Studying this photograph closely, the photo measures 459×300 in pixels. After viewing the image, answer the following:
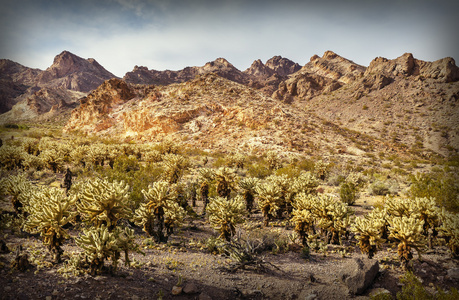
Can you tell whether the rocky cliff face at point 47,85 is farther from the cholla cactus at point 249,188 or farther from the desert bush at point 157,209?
the desert bush at point 157,209

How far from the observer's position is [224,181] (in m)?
13.2

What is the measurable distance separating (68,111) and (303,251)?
9115 centimetres

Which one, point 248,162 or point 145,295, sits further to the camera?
point 248,162

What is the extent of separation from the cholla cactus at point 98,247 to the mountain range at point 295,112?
87.0 ft

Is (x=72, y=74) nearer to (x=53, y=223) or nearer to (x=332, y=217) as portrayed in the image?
(x=53, y=223)

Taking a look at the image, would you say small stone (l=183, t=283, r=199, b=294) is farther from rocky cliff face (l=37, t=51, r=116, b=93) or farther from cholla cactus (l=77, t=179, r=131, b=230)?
rocky cliff face (l=37, t=51, r=116, b=93)

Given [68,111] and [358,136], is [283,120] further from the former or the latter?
[68,111]

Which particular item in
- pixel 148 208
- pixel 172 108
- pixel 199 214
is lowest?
pixel 199 214

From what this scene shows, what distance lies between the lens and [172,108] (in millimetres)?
40656

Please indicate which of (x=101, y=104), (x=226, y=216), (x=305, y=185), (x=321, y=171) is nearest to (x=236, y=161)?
(x=321, y=171)

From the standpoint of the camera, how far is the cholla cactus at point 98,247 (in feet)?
17.1

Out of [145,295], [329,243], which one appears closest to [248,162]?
[329,243]

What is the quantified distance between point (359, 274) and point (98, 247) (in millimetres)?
7279

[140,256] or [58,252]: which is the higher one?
[58,252]
